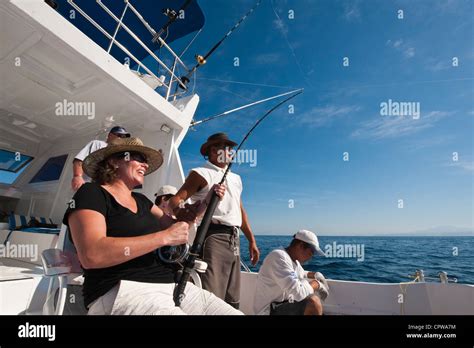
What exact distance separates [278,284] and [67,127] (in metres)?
4.93

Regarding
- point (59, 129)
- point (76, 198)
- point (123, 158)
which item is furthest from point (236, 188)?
point (59, 129)

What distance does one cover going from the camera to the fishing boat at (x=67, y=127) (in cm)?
218

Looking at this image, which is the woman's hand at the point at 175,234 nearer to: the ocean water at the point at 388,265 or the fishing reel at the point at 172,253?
the fishing reel at the point at 172,253

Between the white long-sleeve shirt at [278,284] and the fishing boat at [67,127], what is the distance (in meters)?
0.84

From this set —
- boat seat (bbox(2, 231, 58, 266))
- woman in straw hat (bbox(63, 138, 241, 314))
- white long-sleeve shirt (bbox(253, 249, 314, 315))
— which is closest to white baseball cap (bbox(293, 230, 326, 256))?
white long-sleeve shirt (bbox(253, 249, 314, 315))

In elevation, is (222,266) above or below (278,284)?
above

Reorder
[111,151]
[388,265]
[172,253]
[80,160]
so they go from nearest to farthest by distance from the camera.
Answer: [172,253], [111,151], [80,160], [388,265]

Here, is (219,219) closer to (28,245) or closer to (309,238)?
(309,238)

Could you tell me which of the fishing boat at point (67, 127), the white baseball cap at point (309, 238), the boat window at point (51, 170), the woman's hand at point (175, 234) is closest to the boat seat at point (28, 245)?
the fishing boat at point (67, 127)

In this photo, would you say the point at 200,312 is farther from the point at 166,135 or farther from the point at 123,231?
the point at 166,135

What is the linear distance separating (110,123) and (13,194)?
3.02m

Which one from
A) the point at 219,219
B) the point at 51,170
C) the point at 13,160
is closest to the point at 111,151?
the point at 219,219

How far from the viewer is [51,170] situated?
17.7ft
